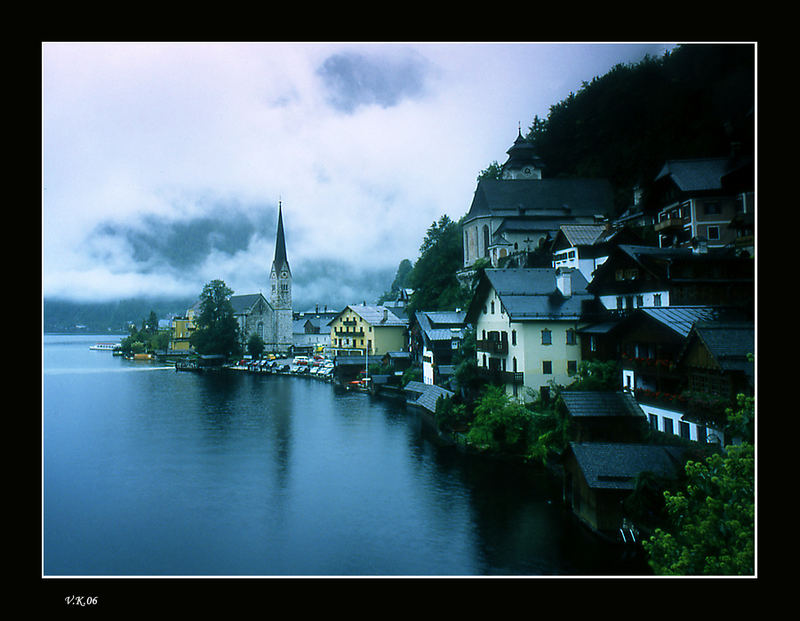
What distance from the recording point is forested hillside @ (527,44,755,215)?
768 centimetres

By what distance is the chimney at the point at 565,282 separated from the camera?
14.2m

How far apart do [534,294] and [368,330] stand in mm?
11829

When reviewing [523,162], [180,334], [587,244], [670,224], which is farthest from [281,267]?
[523,162]

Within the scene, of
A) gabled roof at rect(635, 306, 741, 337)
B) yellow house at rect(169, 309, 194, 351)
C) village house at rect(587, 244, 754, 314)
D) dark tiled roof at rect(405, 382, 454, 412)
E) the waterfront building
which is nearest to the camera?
gabled roof at rect(635, 306, 741, 337)

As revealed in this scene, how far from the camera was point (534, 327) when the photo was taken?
13.6 meters

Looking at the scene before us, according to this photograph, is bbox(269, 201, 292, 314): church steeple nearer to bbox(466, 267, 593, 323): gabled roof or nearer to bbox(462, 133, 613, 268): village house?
bbox(466, 267, 593, 323): gabled roof

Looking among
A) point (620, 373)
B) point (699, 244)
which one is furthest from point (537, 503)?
point (699, 244)

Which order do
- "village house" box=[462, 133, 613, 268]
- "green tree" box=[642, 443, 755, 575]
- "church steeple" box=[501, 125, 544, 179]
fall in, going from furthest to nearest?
"church steeple" box=[501, 125, 544, 179] < "village house" box=[462, 133, 613, 268] < "green tree" box=[642, 443, 755, 575]

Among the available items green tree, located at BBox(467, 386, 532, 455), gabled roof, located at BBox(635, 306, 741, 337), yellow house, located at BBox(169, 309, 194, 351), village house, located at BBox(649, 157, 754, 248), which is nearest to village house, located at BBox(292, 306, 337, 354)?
yellow house, located at BBox(169, 309, 194, 351)

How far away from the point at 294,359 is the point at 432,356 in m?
9.20

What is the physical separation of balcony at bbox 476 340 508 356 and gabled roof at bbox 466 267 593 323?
1.00 metres

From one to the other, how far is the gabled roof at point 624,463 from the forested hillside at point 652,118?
14.6 ft

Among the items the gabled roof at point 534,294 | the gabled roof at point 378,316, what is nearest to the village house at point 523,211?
the gabled roof at point 378,316

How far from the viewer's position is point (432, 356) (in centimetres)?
2047
